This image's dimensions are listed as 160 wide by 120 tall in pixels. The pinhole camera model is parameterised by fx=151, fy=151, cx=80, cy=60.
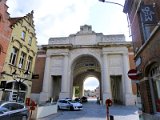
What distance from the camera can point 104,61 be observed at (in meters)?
30.1

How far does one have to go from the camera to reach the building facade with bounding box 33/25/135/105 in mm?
29172

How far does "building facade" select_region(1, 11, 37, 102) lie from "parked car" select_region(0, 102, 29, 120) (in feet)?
15.1

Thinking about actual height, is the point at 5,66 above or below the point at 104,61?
below

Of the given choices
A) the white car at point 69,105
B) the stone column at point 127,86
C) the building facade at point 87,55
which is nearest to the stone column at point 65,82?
the building facade at point 87,55

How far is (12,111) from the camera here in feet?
25.5

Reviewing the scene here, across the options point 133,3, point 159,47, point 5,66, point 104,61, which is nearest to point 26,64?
point 5,66

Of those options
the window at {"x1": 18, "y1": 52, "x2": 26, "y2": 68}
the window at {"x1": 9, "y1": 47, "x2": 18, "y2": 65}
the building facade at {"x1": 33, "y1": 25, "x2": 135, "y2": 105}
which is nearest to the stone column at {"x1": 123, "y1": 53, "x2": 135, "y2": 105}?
the building facade at {"x1": 33, "y1": 25, "x2": 135, "y2": 105}

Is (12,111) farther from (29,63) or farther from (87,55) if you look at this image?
(87,55)

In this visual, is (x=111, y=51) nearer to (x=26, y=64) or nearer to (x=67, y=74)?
(x=67, y=74)

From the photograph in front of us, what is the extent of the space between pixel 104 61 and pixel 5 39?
66.1 ft

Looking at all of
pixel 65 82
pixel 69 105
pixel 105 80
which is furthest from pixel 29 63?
pixel 105 80

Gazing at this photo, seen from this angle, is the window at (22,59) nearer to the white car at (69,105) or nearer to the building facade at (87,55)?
the white car at (69,105)

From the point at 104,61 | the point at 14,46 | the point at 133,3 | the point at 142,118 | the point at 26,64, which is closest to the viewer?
the point at 142,118

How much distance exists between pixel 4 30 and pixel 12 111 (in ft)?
28.6
